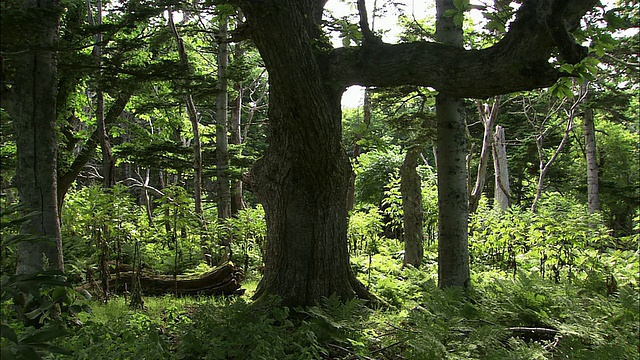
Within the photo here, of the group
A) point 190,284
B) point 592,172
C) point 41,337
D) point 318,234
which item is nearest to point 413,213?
point 318,234

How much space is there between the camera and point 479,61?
12.8 ft

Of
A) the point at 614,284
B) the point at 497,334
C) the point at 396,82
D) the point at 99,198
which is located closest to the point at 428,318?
the point at 497,334

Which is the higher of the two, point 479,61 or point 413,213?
point 479,61

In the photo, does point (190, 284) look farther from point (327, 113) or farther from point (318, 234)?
point (327, 113)

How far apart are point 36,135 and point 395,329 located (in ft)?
13.2

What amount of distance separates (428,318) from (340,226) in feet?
5.07

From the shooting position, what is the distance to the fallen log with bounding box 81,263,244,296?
6047mm

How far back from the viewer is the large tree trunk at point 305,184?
4332mm

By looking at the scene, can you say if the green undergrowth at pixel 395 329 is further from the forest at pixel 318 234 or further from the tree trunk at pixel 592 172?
the tree trunk at pixel 592 172

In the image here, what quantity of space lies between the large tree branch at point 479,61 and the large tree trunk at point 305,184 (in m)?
0.39

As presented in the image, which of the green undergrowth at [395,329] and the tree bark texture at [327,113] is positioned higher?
the tree bark texture at [327,113]

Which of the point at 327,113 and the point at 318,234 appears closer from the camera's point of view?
the point at 327,113

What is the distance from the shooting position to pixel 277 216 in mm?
4805

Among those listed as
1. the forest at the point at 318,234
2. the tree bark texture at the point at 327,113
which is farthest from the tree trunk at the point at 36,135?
the tree bark texture at the point at 327,113
